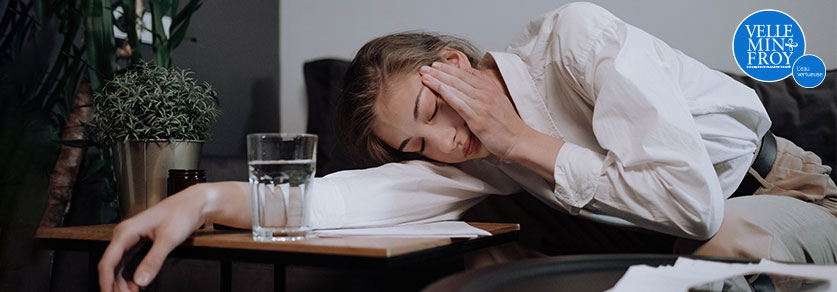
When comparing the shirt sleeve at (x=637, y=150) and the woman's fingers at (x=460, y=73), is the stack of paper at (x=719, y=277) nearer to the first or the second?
the shirt sleeve at (x=637, y=150)

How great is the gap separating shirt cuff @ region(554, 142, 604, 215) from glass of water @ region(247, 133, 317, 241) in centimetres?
39

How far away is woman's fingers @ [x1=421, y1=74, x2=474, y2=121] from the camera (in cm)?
99

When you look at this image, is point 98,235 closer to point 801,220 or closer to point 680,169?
point 680,169

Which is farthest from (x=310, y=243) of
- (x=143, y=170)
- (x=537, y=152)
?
(x=143, y=170)

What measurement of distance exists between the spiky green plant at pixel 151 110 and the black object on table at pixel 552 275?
0.78 meters

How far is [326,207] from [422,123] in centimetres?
22


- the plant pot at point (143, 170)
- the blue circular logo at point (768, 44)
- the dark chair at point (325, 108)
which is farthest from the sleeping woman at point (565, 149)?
the dark chair at point (325, 108)

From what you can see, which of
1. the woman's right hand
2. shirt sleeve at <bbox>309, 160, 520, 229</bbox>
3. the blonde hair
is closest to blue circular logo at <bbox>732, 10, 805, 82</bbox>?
the blonde hair

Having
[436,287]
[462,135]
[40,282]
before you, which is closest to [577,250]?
[462,135]

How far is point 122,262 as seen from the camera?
68 cm

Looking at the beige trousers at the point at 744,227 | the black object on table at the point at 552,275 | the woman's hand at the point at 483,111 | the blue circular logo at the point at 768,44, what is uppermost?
the blue circular logo at the point at 768,44

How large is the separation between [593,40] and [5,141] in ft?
2.84

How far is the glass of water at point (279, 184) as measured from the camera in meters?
0.70

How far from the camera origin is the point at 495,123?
99 centimetres
